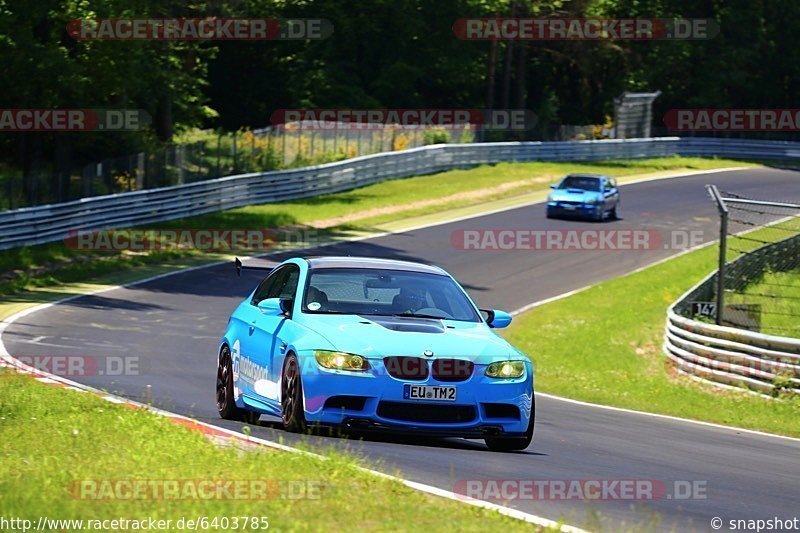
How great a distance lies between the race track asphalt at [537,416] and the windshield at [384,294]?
3.58 feet

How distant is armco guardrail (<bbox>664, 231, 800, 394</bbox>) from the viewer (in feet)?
63.5

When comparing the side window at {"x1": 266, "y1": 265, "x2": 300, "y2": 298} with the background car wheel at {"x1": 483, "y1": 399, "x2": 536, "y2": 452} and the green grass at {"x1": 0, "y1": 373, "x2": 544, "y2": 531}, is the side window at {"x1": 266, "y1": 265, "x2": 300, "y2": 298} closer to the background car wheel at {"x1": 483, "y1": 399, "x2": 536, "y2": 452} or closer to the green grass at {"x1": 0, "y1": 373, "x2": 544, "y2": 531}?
the green grass at {"x1": 0, "y1": 373, "x2": 544, "y2": 531}

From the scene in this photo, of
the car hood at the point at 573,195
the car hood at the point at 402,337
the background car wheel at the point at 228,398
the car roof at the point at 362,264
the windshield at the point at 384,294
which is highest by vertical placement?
the car roof at the point at 362,264

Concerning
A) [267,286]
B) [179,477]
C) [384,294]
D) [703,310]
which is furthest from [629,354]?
[179,477]

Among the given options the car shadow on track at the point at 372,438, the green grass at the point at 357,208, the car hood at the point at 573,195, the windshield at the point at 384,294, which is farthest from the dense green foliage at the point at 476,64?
the car shadow on track at the point at 372,438

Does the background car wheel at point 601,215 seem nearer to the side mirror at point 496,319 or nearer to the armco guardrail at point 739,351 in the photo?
the armco guardrail at point 739,351

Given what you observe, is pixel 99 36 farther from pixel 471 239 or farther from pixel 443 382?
pixel 443 382

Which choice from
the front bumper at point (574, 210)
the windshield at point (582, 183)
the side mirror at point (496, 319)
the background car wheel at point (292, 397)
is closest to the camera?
the background car wheel at point (292, 397)

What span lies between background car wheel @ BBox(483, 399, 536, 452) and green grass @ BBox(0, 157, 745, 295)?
18345 mm

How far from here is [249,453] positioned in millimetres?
9039

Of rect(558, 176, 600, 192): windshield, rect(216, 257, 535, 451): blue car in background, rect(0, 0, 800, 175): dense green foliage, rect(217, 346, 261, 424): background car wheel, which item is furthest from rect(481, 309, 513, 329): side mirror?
rect(0, 0, 800, 175): dense green foliage

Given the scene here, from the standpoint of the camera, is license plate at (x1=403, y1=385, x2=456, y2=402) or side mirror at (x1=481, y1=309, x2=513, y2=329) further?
side mirror at (x1=481, y1=309, x2=513, y2=329)

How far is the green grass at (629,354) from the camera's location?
18734mm

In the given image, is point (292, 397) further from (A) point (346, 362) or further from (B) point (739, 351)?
(B) point (739, 351)
